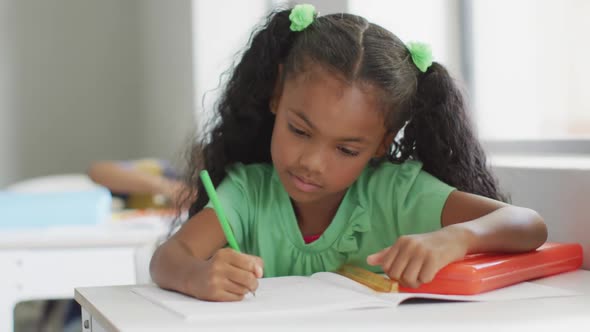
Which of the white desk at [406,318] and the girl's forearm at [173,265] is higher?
the white desk at [406,318]

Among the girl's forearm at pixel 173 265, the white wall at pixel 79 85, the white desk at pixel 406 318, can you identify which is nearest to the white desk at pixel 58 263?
the girl's forearm at pixel 173 265

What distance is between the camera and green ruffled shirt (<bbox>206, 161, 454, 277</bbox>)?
47.7 inches

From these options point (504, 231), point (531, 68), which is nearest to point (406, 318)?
point (504, 231)

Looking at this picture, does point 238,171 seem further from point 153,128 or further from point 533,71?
point 153,128

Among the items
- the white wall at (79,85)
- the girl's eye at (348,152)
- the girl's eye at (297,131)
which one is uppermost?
the girl's eye at (297,131)

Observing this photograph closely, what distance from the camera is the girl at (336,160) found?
1.11 metres

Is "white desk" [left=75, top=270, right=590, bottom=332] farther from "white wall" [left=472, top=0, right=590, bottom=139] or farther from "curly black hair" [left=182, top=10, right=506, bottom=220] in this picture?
"white wall" [left=472, top=0, right=590, bottom=139]

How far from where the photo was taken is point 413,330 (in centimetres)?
76

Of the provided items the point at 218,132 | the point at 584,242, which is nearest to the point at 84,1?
the point at 218,132

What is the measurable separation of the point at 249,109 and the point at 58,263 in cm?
64

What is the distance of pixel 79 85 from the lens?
404 centimetres

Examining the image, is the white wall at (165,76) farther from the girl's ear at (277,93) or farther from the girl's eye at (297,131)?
the girl's eye at (297,131)

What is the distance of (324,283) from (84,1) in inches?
131

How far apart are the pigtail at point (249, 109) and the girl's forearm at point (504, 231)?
414 millimetres
